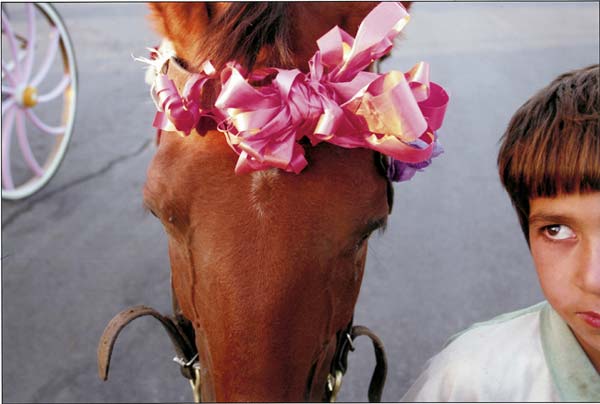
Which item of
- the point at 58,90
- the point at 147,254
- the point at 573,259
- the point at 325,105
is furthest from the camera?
the point at 58,90

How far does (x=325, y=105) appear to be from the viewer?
3.11 ft

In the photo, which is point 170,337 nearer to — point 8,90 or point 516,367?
point 516,367

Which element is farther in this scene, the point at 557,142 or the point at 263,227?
the point at 557,142

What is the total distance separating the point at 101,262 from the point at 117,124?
62.5 inches

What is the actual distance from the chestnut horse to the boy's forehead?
0.32m

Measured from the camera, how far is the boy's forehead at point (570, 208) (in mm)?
1060

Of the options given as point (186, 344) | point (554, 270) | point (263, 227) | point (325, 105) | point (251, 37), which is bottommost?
point (186, 344)

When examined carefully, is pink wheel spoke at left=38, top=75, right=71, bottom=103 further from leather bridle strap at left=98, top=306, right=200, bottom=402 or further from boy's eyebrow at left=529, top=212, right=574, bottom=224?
boy's eyebrow at left=529, top=212, right=574, bottom=224

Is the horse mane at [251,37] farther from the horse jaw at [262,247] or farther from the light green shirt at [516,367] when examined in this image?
the light green shirt at [516,367]

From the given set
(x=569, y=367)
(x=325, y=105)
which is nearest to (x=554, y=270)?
(x=569, y=367)

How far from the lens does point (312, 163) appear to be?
100cm

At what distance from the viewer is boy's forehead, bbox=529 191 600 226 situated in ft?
3.48

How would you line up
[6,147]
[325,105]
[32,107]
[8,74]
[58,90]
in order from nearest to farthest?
[325,105], [8,74], [6,147], [58,90], [32,107]

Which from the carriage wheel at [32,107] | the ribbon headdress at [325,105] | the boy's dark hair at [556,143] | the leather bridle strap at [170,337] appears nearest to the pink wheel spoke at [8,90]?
the carriage wheel at [32,107]
